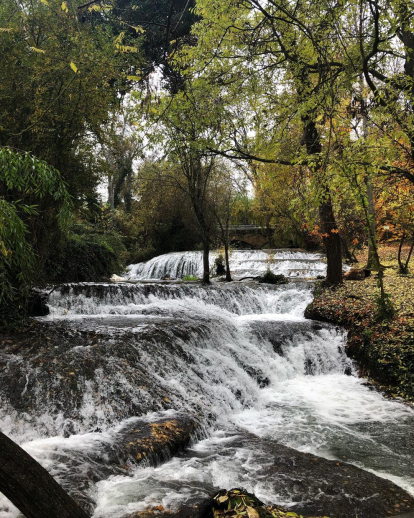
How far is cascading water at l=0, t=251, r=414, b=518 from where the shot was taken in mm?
3465

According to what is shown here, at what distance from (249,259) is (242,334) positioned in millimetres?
11169

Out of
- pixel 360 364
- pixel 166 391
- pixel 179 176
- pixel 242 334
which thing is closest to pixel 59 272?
pixel 242 334

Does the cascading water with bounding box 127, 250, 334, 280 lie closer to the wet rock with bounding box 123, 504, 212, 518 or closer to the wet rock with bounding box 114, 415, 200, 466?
the wet rock with bounding box 114, 415, 200, 466

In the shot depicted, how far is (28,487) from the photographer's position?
158 centimetres

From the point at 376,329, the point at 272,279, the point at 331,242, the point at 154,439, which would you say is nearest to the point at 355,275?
the point at 331,242

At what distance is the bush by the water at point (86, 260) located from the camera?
36.0ft

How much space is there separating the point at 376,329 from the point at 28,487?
23.5 feet

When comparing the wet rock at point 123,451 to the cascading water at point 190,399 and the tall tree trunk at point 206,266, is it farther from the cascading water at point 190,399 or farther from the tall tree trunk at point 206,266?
the tall tree trunk at point 206,266

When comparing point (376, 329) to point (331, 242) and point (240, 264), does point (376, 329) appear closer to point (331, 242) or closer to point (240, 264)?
point (331, 242)

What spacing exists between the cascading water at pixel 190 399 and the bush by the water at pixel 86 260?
243cm

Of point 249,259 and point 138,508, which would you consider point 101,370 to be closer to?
point 138,508

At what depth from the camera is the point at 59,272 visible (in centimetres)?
1100

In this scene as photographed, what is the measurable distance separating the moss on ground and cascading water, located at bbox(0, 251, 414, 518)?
0.36m

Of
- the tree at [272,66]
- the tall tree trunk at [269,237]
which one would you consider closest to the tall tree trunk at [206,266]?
the tree at [272,66]
